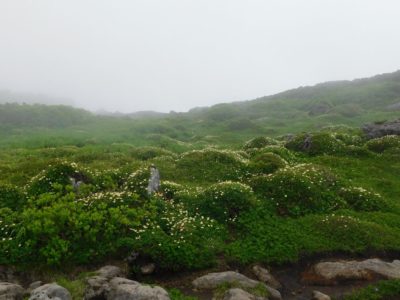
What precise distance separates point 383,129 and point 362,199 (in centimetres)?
2036

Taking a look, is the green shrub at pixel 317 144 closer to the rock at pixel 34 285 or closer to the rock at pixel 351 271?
the rock at pixel 351 271

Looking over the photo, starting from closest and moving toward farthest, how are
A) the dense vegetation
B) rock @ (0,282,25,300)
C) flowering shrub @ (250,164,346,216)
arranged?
rock @ (0,282,25,300)
the dense vegetation
flowering shrub @ (250,164,346,216)

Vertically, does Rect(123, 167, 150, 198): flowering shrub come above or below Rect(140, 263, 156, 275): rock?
above

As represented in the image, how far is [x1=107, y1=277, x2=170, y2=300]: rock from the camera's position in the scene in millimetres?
12914

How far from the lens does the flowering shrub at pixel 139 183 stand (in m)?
20.4

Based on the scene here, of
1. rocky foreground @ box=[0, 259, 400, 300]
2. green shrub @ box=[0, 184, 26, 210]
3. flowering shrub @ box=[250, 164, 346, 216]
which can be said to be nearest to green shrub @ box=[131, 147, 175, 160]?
flowering shrub @ box=[250, 164, 346, 216]

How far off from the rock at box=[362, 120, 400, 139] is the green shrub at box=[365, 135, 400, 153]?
3440 mm

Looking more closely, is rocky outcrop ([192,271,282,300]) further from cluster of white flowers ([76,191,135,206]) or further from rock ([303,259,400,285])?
cluster of white flowers ([76,191,135,206])

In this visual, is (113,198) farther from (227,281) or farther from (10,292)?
(227,281)

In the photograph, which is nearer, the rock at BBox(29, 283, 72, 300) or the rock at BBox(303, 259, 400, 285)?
the rock at BBox(29, 283, 72, 300)

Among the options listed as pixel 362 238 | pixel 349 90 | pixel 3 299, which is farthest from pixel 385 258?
pixel 349 90

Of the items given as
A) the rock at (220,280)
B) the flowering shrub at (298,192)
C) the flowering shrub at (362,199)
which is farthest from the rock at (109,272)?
the flowering shrub at (362,199)

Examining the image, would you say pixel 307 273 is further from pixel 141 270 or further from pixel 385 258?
pixel 141 270

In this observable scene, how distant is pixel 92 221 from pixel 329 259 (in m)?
9.64
